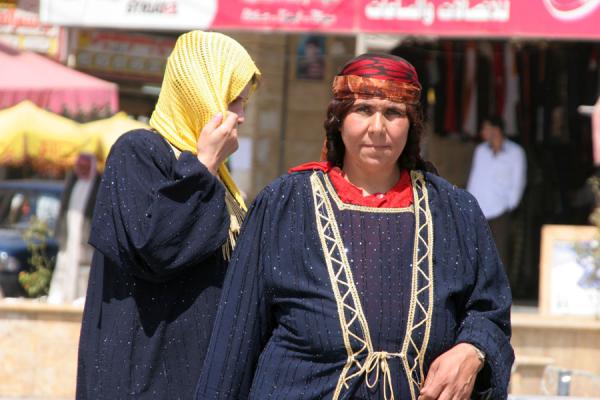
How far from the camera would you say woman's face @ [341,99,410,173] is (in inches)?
106

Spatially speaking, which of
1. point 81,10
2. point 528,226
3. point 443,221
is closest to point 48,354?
point 81,10

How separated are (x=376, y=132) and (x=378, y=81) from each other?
0.39 ft

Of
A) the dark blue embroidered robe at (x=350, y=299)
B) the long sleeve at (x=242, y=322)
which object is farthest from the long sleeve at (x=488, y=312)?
the long sleeve at (x=242, y=322)

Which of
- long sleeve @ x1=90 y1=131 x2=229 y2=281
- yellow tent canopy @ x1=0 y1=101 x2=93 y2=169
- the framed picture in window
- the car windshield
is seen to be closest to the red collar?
long sleeve @ x1=90 y1=131 x2=229 y2=281

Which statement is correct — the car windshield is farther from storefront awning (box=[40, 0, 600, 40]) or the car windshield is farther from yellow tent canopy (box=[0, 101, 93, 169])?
storefront awning (box=[40, 0, 600, 40])

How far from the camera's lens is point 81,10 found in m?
9.49

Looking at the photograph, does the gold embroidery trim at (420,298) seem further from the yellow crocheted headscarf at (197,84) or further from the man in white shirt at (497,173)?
the man in white shirt at (497,173)

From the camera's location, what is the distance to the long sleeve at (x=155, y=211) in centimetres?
297

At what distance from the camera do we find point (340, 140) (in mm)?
2840

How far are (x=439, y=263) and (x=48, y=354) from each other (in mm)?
4594

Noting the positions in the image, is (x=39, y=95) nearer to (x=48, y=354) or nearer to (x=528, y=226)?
(x=48, y=354)

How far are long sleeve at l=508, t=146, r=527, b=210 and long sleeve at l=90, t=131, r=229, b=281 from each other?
7.66m

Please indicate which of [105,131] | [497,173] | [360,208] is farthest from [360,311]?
[497,173]

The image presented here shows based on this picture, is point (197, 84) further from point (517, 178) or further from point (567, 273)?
→ point (517, 178)
